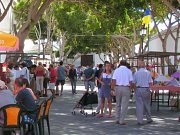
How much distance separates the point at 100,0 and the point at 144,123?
39.6ft

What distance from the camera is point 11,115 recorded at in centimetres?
862

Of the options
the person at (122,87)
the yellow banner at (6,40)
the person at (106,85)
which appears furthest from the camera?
the person at (106,85)

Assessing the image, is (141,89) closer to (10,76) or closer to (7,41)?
(7,41)

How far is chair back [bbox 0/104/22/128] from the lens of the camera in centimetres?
852

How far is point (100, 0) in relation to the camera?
24188 millimetres

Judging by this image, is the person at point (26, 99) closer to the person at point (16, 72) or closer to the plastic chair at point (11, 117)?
the plastic chair at point (11, 117)

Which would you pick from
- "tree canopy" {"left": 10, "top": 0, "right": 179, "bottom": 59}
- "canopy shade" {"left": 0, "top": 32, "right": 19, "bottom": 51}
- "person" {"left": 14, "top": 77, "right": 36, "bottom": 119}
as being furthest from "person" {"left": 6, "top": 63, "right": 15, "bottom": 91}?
"person" {"left": 14, "top": 77, "right": 36, "bottom": 119}

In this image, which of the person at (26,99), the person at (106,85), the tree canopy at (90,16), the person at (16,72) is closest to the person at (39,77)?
the tree canopy at (90,16)

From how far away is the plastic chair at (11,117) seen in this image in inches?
336

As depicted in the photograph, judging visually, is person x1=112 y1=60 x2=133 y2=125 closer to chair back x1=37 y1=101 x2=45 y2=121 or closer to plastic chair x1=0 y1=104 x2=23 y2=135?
chair back x1=37 y1=101 x2=45 y2=121

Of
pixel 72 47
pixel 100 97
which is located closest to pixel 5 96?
pixel 100 97

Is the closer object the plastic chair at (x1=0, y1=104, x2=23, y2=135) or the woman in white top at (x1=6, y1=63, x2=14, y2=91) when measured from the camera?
the plastic chair at (x1=0, y1=104, x2=23, y2=135)

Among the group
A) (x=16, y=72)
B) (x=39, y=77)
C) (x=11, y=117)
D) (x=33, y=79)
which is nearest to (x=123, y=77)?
(x=11, y=117)

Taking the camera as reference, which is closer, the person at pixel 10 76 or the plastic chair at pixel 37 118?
the plastic chair at pixel 37 118
